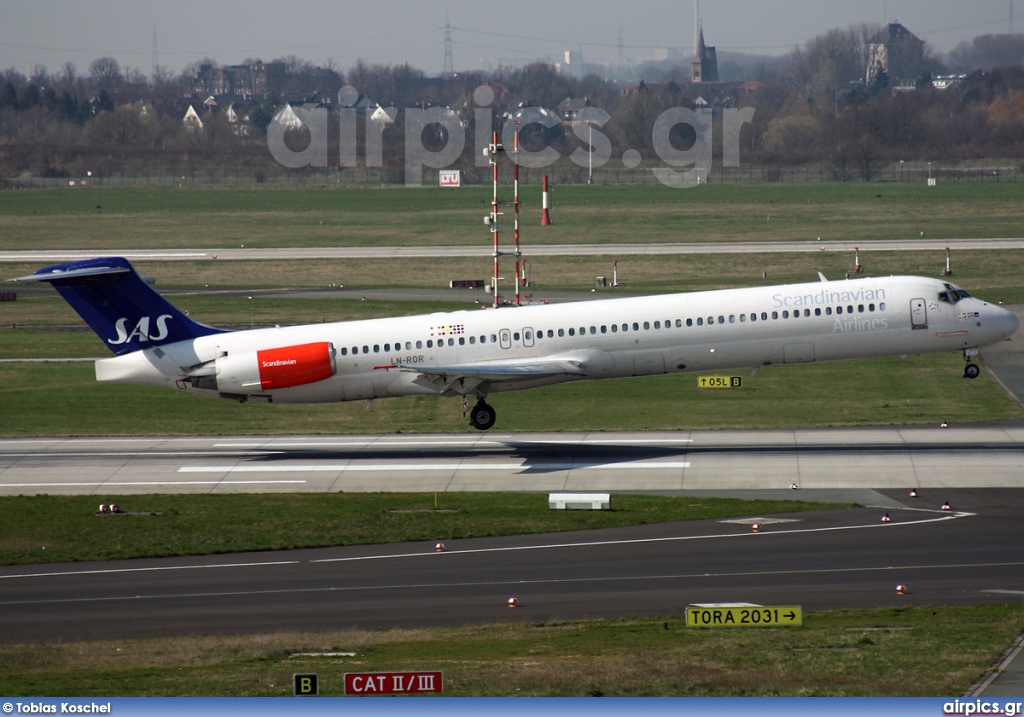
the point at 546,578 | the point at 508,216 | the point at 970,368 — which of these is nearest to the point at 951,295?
the point at 970,368

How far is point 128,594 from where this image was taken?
28.4 m

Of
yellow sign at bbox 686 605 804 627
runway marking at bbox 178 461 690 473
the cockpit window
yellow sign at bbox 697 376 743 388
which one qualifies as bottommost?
runway marking at bbox 178 461 690 473

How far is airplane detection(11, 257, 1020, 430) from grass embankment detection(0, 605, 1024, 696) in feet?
58.4

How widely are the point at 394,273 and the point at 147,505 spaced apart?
55772 millimetres

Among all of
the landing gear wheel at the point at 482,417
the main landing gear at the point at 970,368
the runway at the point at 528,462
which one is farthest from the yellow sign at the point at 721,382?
the landing gear wheel at the point at 482,417

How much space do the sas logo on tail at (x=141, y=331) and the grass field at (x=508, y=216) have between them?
225ft

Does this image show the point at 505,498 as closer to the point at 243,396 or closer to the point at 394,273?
the point at 243,396

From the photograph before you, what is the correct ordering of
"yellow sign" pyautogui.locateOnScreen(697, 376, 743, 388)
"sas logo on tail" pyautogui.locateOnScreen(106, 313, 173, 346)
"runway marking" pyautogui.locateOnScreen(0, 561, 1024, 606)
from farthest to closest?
1. "yellow sign" pyautogui.locateOnScreen(697, 376, 743, 388)
2. "sas logo on tail" pyautogui.locateOnScreen(106, 313, 173, 346)
3. "runway marking" pyautogui.locateOnScreen(0, 561, 1024, 606)

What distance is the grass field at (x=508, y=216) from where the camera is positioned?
114 meters

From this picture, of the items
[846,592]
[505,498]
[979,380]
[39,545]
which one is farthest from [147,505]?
[979,380]

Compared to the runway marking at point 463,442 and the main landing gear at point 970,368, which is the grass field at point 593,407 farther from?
the main landing gear at point 970,368

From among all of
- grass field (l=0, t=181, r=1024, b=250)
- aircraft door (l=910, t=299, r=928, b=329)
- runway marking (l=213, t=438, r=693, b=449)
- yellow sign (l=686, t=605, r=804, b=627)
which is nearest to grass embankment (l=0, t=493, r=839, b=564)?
runway marking (l=213, t=438, r=693, b=449)

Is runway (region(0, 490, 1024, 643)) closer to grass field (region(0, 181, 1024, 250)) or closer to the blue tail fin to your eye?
the blue tail fin

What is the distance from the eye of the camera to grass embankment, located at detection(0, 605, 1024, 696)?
66.3 feet
